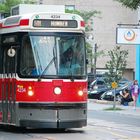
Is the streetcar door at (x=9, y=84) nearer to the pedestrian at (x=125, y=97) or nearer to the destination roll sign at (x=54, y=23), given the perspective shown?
the destination roll sign at (x=54, y=23)

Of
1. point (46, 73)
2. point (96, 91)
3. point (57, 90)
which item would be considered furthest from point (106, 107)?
point (46, 73)

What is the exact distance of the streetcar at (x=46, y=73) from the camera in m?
17.8

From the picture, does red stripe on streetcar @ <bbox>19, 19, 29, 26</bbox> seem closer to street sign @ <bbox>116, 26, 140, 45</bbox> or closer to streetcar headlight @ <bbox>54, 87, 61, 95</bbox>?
streetcar headlight @ <bbox>54, 87, 61, 95</bbox>

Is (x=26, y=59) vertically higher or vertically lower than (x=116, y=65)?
higher

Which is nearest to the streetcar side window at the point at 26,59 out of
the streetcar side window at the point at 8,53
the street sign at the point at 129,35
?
the streetcar side window at the point at 8,53

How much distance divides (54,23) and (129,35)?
18045 mm

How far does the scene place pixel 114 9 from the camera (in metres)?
81.8

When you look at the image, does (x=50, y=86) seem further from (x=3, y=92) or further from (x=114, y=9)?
(x=114, y=9)

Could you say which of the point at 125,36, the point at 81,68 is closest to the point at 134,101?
the point at 125,36

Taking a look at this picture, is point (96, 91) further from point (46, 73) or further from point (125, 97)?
point (46, 73)

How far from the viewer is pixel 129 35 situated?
3584 cm

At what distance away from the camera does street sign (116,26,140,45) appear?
117 ft

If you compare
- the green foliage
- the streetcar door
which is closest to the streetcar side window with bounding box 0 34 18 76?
the streetcar door

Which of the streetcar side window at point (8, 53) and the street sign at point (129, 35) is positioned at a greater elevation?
the street sign at point (129, 35)
